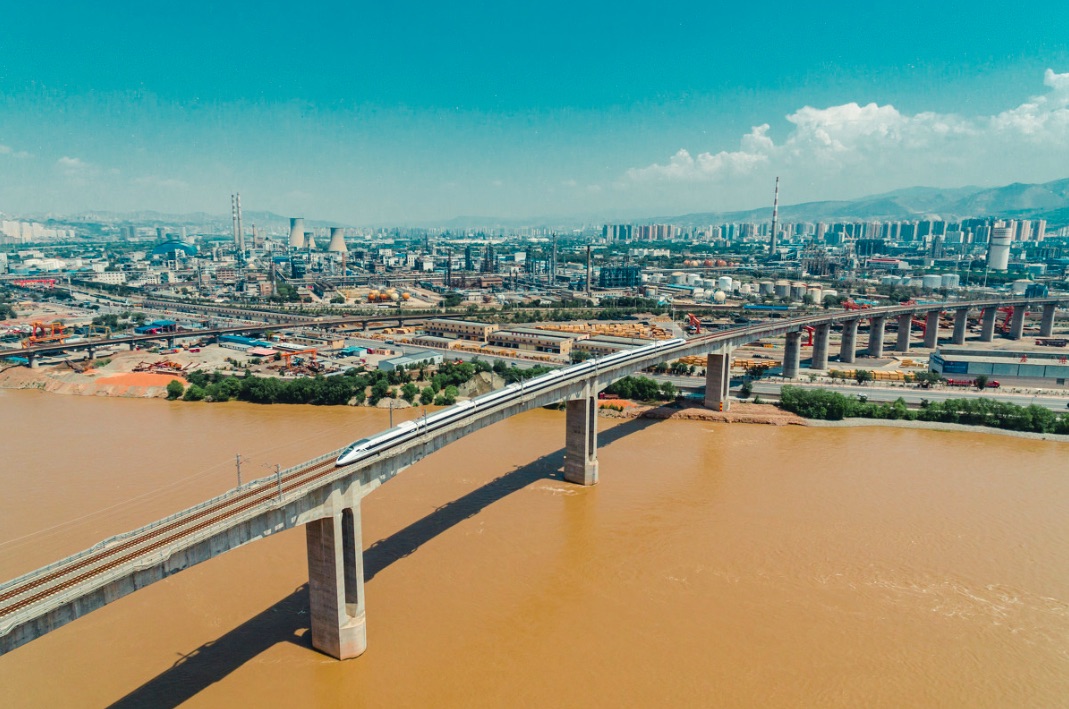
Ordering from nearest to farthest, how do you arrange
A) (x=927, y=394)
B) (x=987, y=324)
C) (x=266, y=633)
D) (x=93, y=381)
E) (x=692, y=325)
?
(x=266, y=633) < (x=927, y=394) < (x=93, y=381) < (x=987, y=324) < (x=692, y=325)

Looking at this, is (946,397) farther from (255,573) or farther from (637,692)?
(255,573)

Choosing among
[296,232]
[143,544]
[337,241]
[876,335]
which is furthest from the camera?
[296,232]

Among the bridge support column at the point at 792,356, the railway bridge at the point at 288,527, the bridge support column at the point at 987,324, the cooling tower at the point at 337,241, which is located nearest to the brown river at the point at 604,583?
the railway bridge at the point at 288,527

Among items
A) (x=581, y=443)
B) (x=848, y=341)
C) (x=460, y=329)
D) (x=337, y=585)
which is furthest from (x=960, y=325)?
(x=337, y=585)

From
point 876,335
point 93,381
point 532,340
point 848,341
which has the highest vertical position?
point 876,335

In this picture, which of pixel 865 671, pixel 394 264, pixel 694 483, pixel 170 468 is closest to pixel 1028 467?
pixel 694 483

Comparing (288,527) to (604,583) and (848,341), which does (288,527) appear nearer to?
(604,583)

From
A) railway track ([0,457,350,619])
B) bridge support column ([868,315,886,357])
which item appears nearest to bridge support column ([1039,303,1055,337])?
bridge support column ([868,315,886,357])
